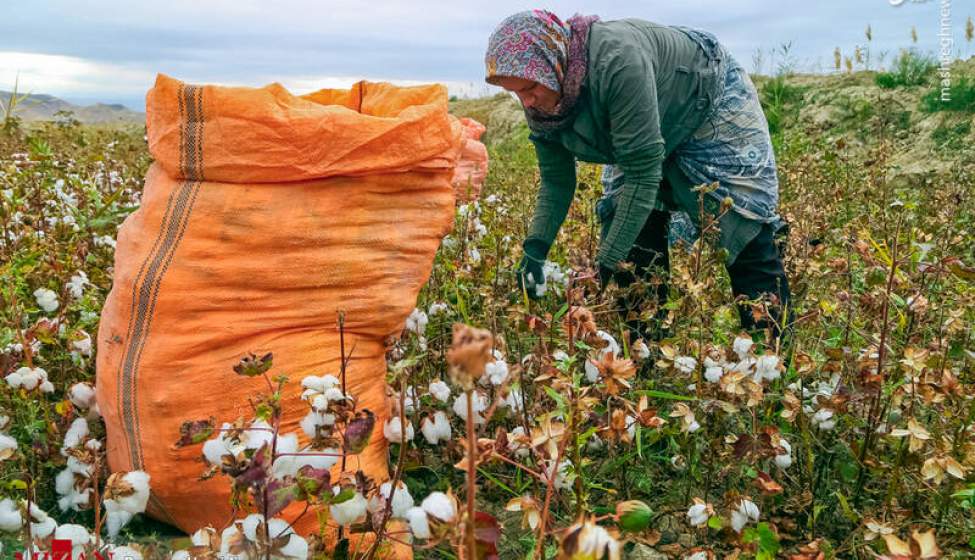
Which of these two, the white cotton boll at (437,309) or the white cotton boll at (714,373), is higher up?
the white cotton boll at (714,373)

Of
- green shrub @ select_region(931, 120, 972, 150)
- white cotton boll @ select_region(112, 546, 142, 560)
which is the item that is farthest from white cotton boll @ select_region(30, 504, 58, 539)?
green shrub @ select_region(931, 120, 972, 150)

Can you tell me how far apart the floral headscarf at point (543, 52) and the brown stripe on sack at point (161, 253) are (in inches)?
36.1

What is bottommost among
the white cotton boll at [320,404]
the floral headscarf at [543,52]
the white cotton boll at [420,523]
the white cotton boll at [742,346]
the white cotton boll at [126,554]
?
the white cotton boll at [126,554]

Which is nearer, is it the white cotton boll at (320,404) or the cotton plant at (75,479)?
the white cotton boll at (320,404)

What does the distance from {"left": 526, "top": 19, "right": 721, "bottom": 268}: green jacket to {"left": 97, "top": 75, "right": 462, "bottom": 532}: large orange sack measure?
2.39 feet

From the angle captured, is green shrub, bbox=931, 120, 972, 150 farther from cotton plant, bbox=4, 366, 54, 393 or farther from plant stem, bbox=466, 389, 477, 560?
plant stem, bbox=466, 389, 477, 560

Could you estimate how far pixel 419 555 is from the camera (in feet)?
5.36

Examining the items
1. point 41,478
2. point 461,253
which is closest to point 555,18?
point 461,253

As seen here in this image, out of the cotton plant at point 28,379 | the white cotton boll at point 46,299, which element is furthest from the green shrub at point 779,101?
the cotton plant at point 28,379

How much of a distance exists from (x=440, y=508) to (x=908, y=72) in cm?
808

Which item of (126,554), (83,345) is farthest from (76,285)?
(126,554)

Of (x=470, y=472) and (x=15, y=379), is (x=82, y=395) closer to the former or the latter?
(x=15, y=379)

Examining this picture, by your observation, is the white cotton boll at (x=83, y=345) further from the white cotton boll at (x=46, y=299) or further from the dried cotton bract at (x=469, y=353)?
the dried cotton bract at (x=469, y=353)

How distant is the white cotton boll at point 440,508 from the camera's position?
777 millimetres
